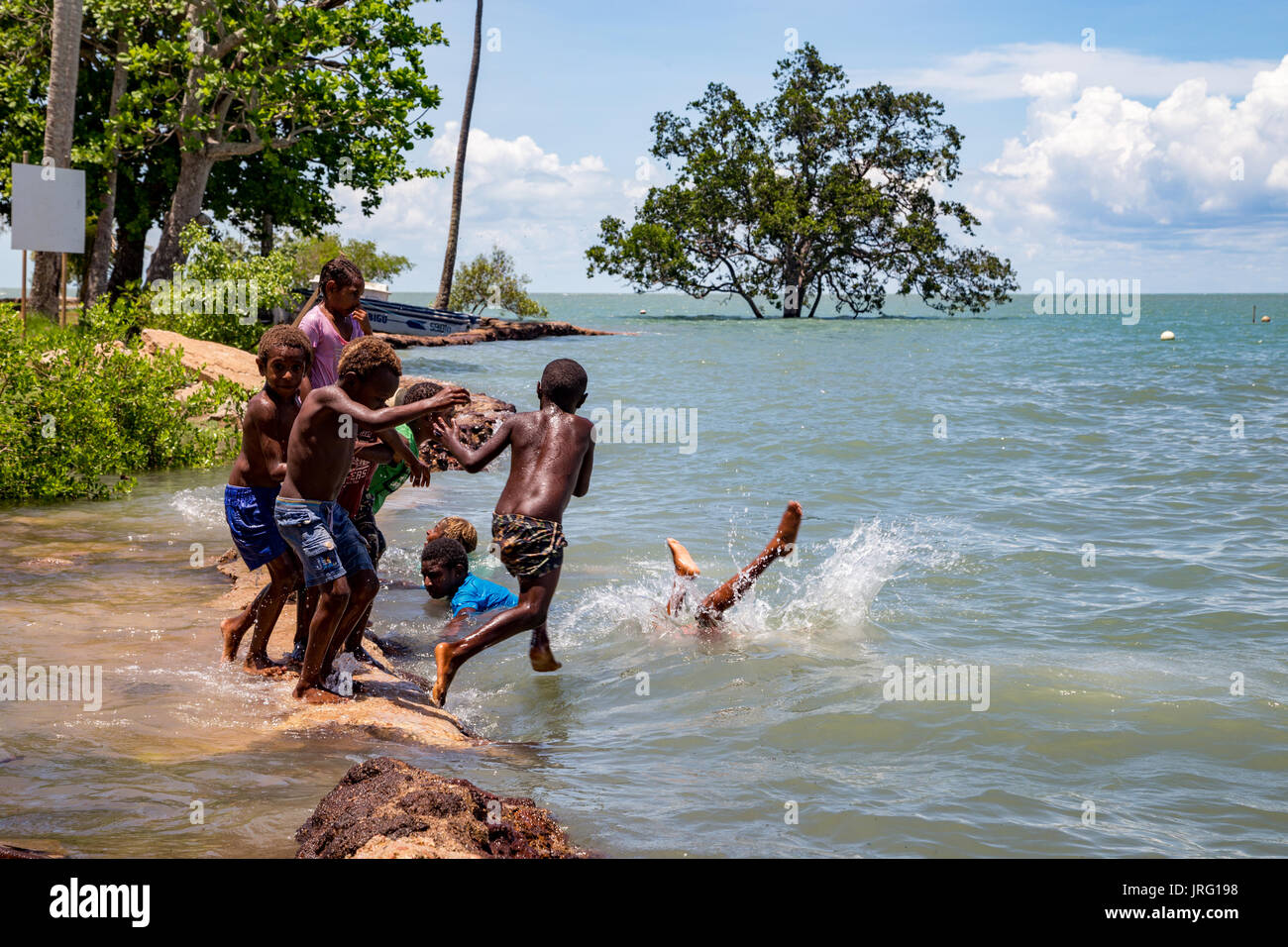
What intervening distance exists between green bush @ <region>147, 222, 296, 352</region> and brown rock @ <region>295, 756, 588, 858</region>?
1719cm

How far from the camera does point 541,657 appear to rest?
6.02 m

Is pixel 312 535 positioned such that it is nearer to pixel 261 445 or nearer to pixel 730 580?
pixel 261 445

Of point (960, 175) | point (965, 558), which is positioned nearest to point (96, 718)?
point (965, 558)

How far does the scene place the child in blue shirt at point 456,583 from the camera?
7000 millimetres

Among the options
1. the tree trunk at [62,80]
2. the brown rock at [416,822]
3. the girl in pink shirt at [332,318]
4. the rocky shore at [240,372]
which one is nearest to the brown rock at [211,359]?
the rocky shore at [240,372]

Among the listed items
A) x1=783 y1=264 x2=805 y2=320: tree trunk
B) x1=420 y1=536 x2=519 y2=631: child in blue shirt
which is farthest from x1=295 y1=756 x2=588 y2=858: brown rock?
x1=783 y1=264 x2=805 y2=320: tree trunk

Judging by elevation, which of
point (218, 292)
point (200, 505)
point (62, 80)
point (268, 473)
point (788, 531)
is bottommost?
point (200, 505)

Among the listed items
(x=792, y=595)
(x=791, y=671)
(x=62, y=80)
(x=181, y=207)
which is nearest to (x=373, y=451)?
(x=791, y=671)

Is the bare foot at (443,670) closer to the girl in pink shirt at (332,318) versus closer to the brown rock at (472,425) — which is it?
→ the girl in pink shirt at (332,318)

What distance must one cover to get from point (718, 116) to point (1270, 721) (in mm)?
50722

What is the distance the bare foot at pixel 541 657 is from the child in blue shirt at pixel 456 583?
965 mm

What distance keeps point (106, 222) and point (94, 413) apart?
13.2 m

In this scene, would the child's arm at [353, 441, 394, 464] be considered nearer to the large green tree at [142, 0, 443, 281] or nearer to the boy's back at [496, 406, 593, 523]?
the boy's back at [496, 406, 593, 523]

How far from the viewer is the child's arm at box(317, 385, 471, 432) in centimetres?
462
